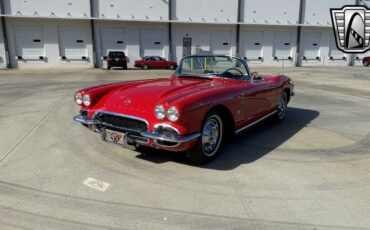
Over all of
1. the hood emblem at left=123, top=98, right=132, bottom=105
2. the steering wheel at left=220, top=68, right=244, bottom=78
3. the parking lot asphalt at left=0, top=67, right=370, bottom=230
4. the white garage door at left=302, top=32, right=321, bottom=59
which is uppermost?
the white garage door at left=302, top=32, right=321, bottom=59

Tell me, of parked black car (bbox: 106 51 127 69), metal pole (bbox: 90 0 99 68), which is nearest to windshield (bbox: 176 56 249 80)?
parked black car (bbox: 106 51 127 69)

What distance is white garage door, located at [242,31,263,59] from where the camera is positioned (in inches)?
1293

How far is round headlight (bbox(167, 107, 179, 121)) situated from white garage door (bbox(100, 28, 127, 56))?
88.7 feet

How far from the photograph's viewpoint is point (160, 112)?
13.0ft

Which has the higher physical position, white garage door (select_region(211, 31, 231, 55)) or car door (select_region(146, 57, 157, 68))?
white garage door (select_region(211, 31, 231, 55))

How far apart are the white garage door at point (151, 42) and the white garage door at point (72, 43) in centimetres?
530

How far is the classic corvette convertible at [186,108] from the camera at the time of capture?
13.0 feet

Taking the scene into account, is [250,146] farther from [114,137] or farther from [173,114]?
[114,137]

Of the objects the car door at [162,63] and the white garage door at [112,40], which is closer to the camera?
the car door at [162,63]

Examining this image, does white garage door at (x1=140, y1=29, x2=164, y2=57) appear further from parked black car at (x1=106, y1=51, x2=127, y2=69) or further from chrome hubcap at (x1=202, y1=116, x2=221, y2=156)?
chrome hubcap at (x1=202, y1=116, x2=221, y2=156)

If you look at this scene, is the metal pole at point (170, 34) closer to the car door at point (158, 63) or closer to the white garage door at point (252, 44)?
the car door at point (158, 63)

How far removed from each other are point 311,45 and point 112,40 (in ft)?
71.0

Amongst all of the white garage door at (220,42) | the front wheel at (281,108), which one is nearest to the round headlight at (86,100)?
the front wheel at (281,108)

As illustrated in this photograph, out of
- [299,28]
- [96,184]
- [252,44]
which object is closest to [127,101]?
[96,184]
